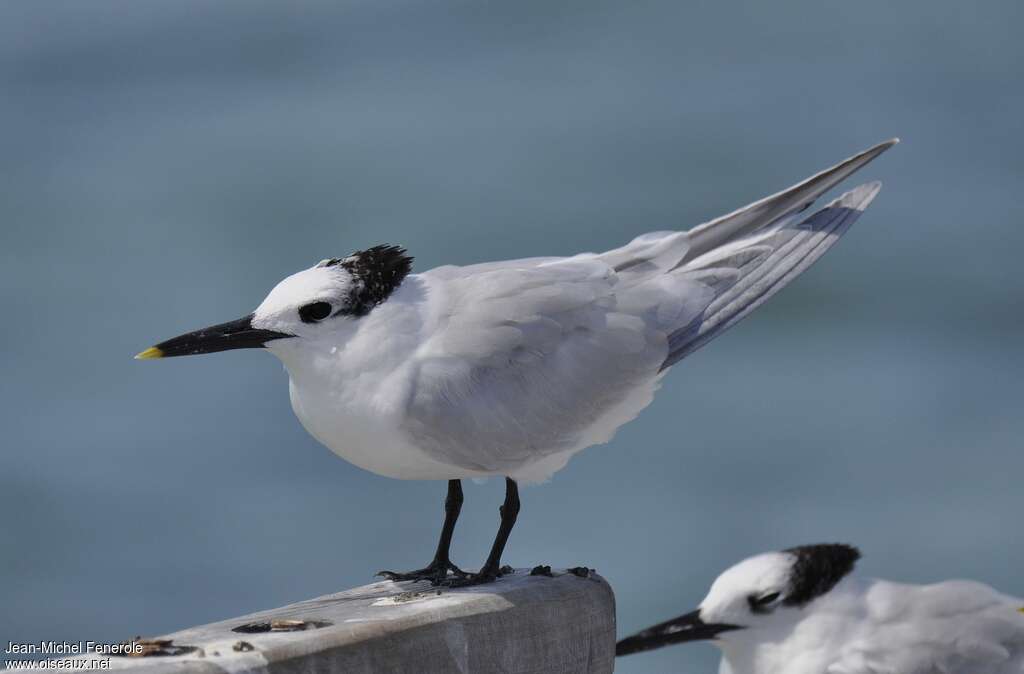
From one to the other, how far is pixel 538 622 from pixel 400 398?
65cm

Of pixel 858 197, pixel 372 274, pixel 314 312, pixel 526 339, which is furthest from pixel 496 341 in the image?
pixel 858 197

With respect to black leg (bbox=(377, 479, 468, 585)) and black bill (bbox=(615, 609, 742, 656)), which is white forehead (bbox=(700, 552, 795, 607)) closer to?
black bill (bbox=(615, 609, 742, 656))

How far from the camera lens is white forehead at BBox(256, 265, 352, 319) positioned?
133 inches

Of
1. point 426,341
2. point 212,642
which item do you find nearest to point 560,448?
point 426,341

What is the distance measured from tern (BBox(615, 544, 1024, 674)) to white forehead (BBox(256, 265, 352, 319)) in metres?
1.28

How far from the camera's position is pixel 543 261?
3.92m

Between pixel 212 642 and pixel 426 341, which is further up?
pixel 426 341

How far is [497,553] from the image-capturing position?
11.3 ft

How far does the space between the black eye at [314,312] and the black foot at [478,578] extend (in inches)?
25.7

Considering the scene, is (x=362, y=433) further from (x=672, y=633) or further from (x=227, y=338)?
(x=672, y=633)

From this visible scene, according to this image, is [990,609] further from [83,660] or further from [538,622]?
[83,660]

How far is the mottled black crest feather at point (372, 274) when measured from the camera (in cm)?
343

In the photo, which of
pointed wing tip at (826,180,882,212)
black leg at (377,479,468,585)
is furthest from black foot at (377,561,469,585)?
pointed wing tip at (826,180,882,212)

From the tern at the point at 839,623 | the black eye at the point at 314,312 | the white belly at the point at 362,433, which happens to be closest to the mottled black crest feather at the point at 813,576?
the tern at the point at 839,623
